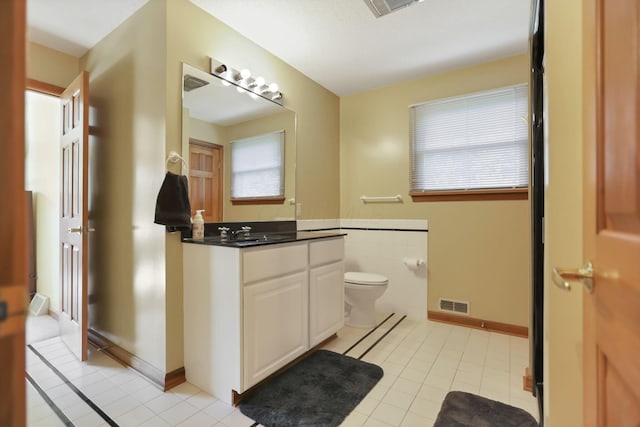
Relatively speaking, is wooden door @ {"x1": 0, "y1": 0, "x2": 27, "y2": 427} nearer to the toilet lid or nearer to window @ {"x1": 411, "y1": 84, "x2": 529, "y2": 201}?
the toilet lid

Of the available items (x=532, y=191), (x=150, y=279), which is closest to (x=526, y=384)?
(x=532, y=191)

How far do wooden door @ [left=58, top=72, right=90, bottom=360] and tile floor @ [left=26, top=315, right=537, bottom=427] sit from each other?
0.22m

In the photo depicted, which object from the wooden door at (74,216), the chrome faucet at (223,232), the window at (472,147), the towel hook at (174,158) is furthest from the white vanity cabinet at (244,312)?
the window at (472,147)

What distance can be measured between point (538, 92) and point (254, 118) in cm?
191

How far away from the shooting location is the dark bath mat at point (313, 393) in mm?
1504

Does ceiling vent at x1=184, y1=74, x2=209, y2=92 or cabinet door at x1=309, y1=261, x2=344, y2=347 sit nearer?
ceiling vent at x1=184, y1=74, x2=209, y2=92

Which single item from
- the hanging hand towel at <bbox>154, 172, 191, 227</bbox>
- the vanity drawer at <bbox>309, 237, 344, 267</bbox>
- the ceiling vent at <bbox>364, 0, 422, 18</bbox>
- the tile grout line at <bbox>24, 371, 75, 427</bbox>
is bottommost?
the tile grout line at <bbox>24, 371, 75, 427</bbox>

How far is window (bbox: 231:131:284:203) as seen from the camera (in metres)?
2.31

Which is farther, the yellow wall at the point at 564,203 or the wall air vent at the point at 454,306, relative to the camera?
the wall air vent at the point at 454,306

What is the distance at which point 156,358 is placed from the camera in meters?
1.83

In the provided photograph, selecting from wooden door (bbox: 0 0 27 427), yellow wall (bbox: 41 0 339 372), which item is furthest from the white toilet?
wooden door (bbox: 0 0 27 427)

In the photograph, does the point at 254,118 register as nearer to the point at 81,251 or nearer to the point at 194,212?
the point at 194,212

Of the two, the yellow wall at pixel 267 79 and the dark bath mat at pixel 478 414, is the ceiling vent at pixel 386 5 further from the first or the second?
the dark bath mat at pixel 478 414

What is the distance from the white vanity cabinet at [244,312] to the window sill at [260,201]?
0.58 m
